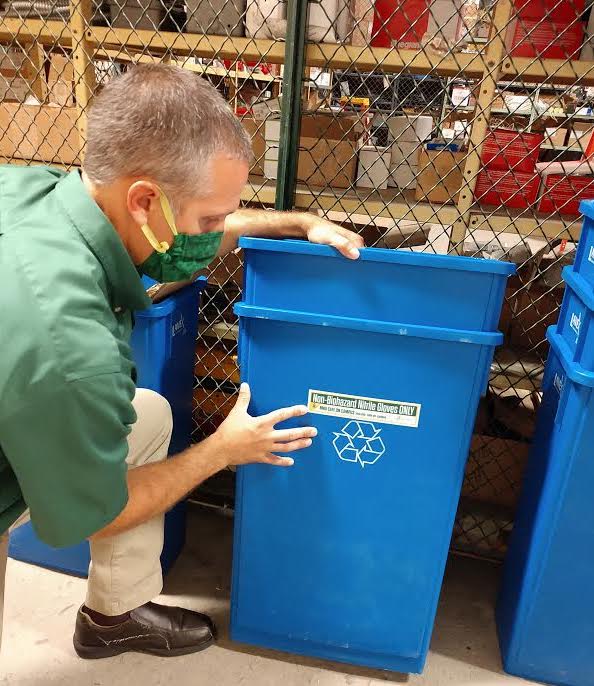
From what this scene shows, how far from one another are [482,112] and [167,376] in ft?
3.79

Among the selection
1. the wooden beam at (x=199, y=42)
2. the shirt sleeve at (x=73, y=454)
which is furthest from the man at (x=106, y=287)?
the wooden beam at (x=199, y=42)

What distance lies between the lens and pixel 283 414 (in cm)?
125

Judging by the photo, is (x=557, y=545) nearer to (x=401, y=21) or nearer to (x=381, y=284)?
(x=381, y=284)

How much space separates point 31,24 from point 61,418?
1.67 m

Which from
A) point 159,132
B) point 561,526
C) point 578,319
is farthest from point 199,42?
point 561,526

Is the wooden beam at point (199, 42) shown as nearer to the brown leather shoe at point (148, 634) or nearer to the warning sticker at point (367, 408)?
the warning sticker at point (367, 408)

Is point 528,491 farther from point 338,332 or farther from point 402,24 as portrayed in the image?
point 402,24

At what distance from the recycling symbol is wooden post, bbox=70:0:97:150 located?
4.22 feet

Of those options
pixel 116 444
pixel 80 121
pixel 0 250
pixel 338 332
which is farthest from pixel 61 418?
pixel 80 121

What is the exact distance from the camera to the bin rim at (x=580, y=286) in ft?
3.88

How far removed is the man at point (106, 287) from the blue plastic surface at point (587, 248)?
20.5 inches

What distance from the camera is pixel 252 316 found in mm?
1220

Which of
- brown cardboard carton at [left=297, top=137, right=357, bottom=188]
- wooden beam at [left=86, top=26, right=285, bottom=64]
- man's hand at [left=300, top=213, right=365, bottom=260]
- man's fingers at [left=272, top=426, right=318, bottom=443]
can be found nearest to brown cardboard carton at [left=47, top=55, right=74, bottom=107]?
wooden beam at [left=86, top=26, right=285, bottom=64]

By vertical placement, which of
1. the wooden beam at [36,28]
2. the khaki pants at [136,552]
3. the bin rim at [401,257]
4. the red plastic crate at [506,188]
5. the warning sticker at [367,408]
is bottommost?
the khaki pants at [136,552]
